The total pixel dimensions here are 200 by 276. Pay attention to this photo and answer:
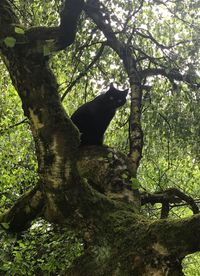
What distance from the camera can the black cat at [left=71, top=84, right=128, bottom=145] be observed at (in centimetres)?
739

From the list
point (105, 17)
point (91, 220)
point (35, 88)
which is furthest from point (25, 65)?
point (105, 17)

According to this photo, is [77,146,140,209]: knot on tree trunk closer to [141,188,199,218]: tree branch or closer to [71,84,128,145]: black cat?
[141,188,199,218]: tree branch

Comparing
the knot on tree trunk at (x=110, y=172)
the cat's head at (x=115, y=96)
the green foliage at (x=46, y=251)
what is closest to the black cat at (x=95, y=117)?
the cat's head at (x=115, y=96)

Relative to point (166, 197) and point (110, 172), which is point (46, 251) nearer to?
point (110, 172)

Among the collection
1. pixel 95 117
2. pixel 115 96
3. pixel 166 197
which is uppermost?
pixel 115 96

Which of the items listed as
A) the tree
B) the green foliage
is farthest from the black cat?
the tree

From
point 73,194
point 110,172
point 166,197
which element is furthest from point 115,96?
point 73,194

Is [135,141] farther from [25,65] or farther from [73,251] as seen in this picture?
[25,65]

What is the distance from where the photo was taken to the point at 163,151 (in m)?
11.2

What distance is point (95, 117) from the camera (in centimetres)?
796

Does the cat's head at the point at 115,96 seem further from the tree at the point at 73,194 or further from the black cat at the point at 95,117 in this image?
the tree at the point at 73,194

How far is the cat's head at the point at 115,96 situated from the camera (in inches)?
359

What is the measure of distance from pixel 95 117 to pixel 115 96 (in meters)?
1.50

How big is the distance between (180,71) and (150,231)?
16.4ft
